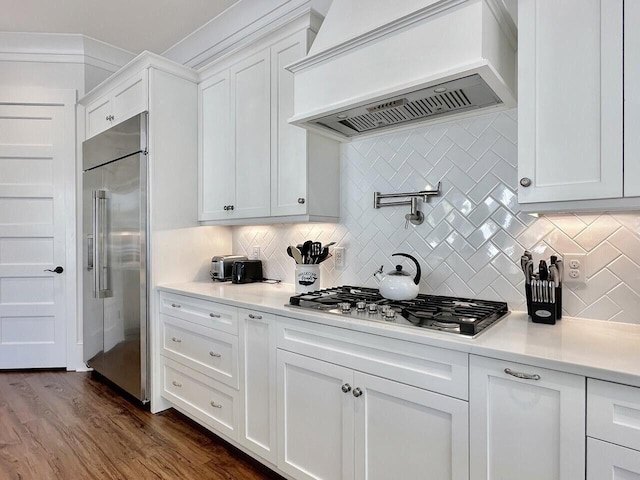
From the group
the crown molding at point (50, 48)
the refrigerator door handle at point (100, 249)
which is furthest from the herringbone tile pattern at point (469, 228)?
the crown molding at point (50, 48)

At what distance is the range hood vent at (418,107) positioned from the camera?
5.25 ft

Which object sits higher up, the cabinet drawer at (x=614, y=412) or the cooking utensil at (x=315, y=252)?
the cooking utensil at (x=315, y=252)

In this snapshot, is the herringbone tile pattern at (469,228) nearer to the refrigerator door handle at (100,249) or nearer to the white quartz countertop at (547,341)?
the white quartz countertop at (547,341)

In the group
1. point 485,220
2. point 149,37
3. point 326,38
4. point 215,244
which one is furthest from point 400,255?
point 149,37

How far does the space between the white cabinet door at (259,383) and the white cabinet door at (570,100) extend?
128 centimetres

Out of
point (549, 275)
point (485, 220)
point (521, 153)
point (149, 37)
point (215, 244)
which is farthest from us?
point (149, 37)

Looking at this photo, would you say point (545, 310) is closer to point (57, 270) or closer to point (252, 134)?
point (252, 134)

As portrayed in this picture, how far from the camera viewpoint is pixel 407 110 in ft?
6.14

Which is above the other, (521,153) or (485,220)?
(521,153)

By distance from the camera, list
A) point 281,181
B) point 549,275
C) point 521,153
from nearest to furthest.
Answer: point 521,153, point 549,275, point 281,181

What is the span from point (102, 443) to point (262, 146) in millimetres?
1973

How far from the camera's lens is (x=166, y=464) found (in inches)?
80.6

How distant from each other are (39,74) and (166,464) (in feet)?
11.3

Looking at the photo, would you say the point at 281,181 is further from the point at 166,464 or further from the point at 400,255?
the point at 166,464
